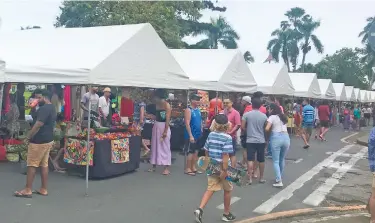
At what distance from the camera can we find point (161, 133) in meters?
9.36

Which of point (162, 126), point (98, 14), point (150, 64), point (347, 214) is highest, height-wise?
point (98, 14)

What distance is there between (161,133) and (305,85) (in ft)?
51.0

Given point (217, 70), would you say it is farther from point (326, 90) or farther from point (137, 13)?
point (326, 90)

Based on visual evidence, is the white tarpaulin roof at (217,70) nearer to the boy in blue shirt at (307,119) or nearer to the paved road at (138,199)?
the paved road at (138,199)

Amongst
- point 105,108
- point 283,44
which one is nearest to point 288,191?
point 105,108

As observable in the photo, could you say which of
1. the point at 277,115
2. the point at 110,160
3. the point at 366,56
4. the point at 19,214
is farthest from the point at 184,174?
the point at 366,56

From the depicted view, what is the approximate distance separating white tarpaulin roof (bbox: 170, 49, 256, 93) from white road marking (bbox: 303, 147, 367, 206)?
3.73 metres

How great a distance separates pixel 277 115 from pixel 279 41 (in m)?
54.2

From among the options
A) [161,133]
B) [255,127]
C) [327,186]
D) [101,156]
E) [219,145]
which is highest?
[255,127]

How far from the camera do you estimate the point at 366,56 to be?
62531 mm

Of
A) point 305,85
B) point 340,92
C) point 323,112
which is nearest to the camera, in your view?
point 323,112

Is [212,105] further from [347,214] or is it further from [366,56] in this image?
[366,56]

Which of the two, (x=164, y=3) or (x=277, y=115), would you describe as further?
(x=164, y=3)

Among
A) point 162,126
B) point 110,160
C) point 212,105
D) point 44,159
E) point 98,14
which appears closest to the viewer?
point 44,159
